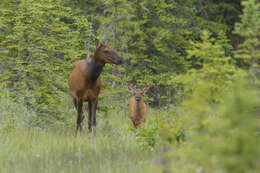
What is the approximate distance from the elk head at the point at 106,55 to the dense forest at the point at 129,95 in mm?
1232

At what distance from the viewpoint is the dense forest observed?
12.4 feet

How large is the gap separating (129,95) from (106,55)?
6331 mm

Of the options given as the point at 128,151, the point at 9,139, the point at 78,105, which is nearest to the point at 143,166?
the point at 128,151

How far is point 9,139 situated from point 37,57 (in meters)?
3.27

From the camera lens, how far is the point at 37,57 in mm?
10742

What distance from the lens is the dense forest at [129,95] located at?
149 inches

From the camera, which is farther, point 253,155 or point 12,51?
point 12,51

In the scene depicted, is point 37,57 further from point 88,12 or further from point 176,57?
point 88,12

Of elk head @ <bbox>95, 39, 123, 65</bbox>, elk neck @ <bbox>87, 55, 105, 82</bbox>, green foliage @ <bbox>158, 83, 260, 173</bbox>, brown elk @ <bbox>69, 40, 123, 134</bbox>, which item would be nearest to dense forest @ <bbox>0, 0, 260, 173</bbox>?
green foliage @ <bbox>158, 83, 260, 173</bbox>

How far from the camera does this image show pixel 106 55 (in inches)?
408

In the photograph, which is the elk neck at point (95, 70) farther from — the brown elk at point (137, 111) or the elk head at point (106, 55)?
the brown elk at point (137, 111)

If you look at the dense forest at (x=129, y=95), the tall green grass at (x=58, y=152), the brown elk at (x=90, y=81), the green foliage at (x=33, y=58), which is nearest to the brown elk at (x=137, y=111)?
the dense forest at (x=129, y=95)

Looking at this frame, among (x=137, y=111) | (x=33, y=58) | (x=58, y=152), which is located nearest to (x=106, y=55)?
(x=33, y=58)

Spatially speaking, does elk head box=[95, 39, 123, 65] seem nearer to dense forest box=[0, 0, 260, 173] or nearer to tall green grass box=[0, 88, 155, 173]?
dense forest box=[0, 0, 260, 173]
